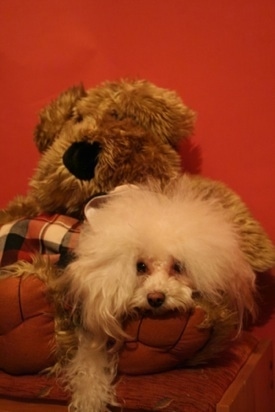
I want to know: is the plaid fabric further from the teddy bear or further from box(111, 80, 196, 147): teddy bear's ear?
box(111, 80, 196, 147): teddy bear's ear

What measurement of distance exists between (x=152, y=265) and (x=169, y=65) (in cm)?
56

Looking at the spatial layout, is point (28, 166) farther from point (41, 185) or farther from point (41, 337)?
point (41, 337)

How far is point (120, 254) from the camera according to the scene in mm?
799

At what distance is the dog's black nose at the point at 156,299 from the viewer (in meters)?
0.77

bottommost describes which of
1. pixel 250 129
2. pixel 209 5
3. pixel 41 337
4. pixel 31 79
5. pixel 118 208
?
pixel 41 337

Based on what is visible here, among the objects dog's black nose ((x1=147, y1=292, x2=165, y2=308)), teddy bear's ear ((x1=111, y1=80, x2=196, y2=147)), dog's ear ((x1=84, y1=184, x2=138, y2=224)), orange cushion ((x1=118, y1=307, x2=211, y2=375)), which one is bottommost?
orange cushion ((x1=118, y1=307, x2=211, y2=375))

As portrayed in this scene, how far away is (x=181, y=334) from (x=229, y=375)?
14 centimetres

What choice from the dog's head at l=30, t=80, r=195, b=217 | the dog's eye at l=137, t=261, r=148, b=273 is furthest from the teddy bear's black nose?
the dog's eye at l=137, t=261, r=148, b=273

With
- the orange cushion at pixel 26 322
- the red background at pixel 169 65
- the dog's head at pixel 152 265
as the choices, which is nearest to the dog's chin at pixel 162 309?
the dog's head at pixel 152 265

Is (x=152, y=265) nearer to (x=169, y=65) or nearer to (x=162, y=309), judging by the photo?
(x=162, y=309)

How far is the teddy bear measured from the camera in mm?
949

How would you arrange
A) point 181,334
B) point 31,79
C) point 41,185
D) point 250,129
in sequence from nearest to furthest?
point 181,334
point 41,185
point 250,129
point 31,79

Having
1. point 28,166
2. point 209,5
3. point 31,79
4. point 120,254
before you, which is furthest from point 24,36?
point 120,254

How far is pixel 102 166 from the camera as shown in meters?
0.96
